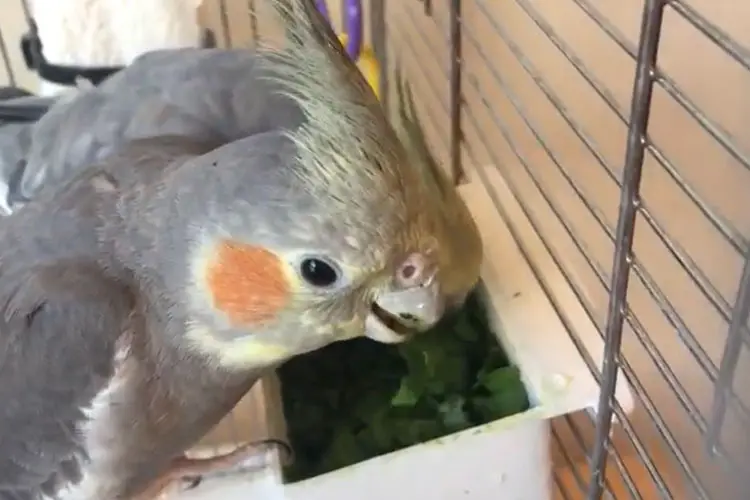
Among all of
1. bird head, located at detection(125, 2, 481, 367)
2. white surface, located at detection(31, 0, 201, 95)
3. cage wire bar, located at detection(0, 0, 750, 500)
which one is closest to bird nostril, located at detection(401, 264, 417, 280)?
bird head, located at detection(125, 2, 481, 367)

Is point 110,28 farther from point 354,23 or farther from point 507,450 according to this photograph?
point 507,450

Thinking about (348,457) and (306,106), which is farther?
(348,457)

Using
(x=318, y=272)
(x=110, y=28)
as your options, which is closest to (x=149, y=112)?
(x=110, y=28)

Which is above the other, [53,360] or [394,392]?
[53,360]

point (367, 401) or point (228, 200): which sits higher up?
point (228, 200)

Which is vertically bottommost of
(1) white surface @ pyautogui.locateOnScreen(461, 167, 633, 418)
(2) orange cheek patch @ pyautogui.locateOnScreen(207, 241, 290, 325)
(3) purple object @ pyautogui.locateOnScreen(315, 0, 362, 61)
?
(1) white surface @ pyautogui.locateOnScreen(461, 167, 633, 418)

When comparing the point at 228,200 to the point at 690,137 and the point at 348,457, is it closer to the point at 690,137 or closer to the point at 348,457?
the point at 348,457

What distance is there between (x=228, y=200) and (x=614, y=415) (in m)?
0.29

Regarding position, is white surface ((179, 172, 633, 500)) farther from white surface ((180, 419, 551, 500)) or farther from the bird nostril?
the bird nostril

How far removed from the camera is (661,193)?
72 cm

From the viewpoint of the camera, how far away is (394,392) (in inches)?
29.4

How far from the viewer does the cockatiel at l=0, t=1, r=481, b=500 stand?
53 cm

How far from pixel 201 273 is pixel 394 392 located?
23 centimetres

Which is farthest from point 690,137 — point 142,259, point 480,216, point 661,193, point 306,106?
point 142,259
